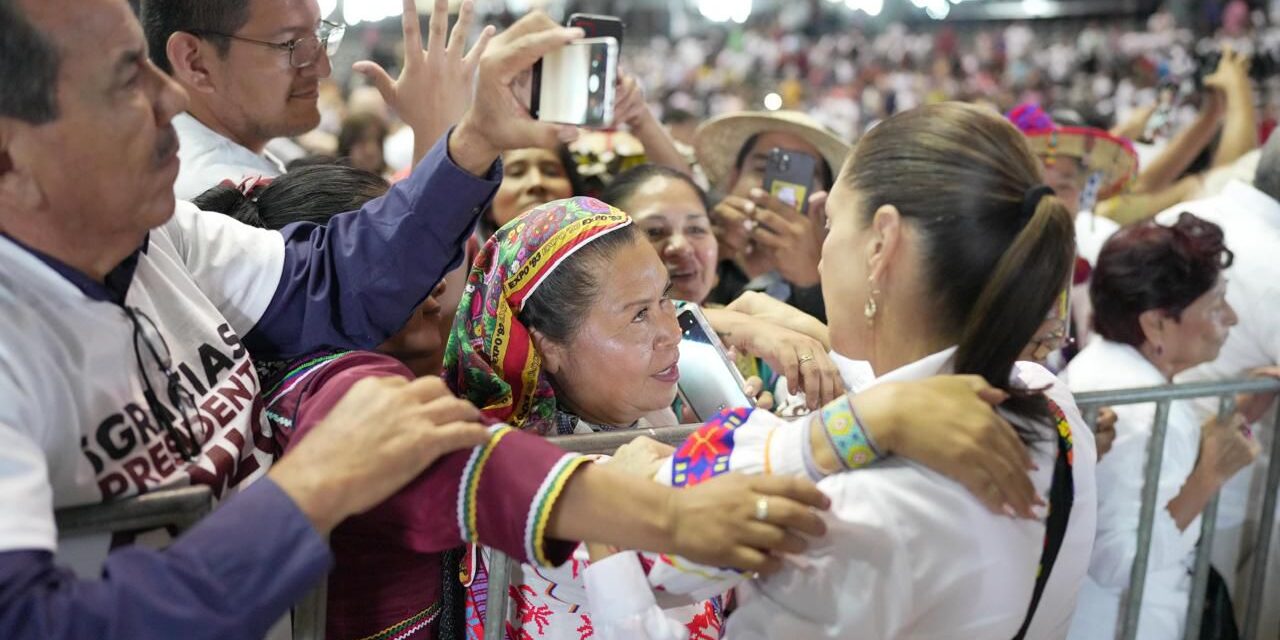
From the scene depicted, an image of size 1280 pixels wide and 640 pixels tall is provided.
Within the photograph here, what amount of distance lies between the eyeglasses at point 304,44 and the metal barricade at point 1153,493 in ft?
3.91

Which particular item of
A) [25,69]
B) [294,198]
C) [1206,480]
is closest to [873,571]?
[25,69]

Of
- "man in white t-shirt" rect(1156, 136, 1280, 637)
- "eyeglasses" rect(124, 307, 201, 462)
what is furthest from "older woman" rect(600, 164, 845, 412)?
"man in white t-shirt" rect(1156, 136, 1280, 637)

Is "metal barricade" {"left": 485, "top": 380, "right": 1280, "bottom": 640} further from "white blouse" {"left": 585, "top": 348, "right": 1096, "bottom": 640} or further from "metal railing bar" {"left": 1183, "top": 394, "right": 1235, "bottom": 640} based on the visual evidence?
"white blouse" {"left": 585, "top": 348, "right": 1096, "bottom": 640}

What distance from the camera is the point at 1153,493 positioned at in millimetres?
2545

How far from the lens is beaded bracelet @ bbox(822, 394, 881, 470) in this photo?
1354 millimetres

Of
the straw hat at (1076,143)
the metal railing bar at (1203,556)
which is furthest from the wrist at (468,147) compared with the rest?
the straw hat at (1076,143)

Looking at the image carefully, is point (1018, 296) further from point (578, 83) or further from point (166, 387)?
point (578, 83)

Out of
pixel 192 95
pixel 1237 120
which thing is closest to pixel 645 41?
pixel 1237 120

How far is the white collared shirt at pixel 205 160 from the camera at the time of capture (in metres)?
2.36

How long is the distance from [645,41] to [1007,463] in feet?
75.0

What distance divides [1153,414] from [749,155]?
162cm

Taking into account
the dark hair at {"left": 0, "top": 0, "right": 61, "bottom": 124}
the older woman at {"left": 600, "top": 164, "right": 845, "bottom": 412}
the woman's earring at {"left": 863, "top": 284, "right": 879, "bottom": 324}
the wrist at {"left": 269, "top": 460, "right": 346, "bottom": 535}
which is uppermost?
Result: the dark hair at {"left": 0, "top": 0, "right": 61, "bottom": 124}

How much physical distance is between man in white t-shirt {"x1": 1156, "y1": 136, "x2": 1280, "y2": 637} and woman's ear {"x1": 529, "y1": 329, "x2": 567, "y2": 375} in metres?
1.99

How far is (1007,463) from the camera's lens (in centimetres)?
135
